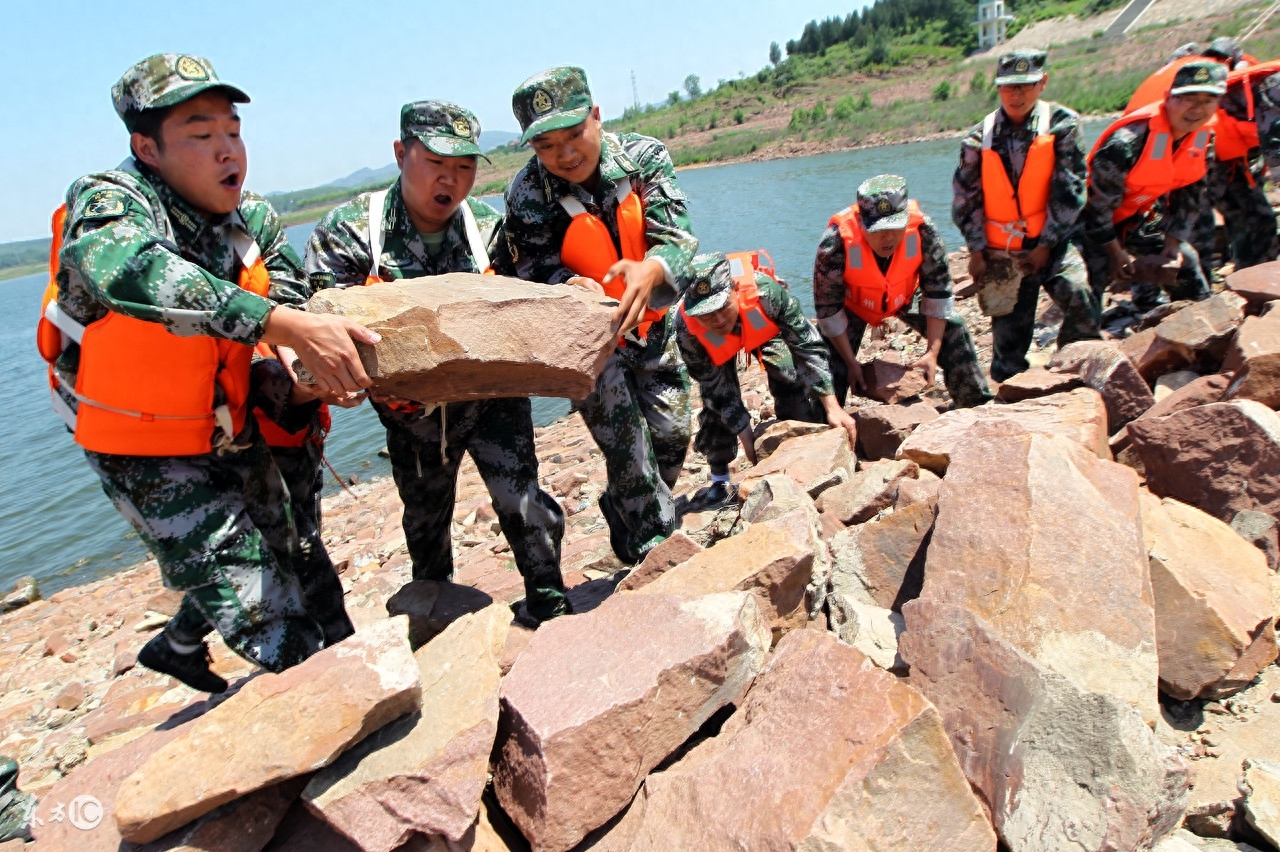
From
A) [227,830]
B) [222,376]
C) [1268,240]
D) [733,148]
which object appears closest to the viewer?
[227,830]

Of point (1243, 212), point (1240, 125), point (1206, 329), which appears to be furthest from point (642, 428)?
point (1243, 212)

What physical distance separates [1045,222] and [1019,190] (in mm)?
277

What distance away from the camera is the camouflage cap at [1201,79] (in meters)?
5.55

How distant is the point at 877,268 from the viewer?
5.20 metres

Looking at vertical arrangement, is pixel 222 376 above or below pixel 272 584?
above

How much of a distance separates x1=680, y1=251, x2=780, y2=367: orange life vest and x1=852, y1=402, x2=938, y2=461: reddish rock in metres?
0.76

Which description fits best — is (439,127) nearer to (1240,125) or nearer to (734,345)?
(734,345)

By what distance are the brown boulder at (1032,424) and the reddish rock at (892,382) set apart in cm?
154

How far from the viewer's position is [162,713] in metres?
3.81

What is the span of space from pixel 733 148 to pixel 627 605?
46142 mm

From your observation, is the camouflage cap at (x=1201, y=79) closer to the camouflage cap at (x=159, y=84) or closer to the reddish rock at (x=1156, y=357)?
the reddish rock at (x=1156, y=357)

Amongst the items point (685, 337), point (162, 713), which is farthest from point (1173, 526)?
point (162, 713)

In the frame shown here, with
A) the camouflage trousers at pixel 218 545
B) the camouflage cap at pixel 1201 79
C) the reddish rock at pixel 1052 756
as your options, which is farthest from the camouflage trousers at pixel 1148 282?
the camouflage trousers at pixel 218 545

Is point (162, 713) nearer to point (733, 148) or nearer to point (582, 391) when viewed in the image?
point (582, 391)
